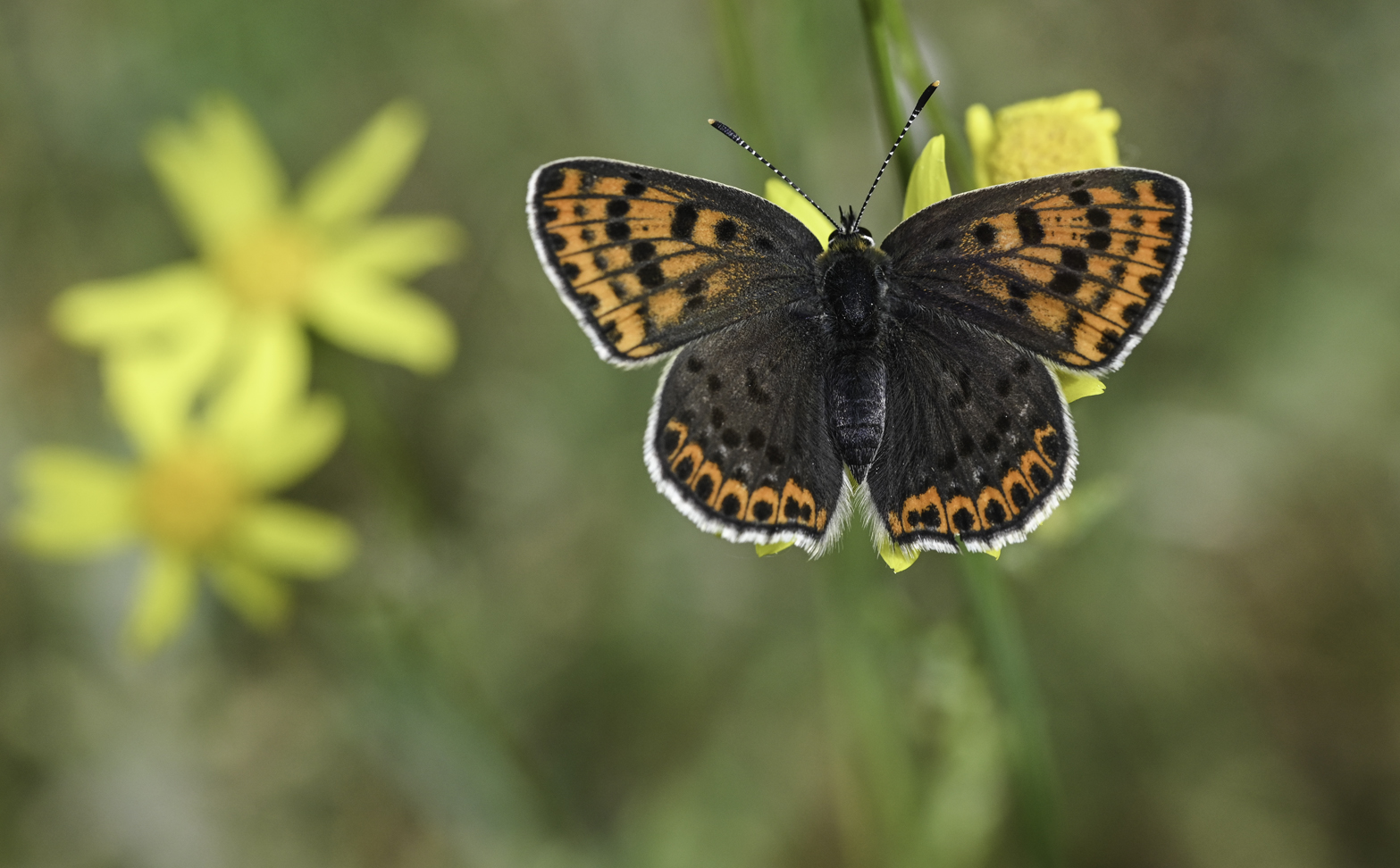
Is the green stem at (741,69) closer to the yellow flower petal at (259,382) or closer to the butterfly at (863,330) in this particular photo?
the butterfly at (863,330)

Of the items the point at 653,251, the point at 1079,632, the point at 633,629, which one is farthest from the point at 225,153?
the point at 1079,632

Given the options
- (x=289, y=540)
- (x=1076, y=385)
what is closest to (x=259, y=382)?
(x=289, y=540)

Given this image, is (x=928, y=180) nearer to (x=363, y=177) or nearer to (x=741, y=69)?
(x=741, y=69)

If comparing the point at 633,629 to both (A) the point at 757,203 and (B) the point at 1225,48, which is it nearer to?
(A) the point at 757,203

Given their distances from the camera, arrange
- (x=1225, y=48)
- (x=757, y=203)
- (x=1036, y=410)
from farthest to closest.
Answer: (x=1225, y=48) < (x=757, y=203) < (x=1036, y=410)

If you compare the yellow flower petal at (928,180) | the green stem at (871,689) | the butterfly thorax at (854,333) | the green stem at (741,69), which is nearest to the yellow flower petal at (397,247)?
the green stem at (741,69)
